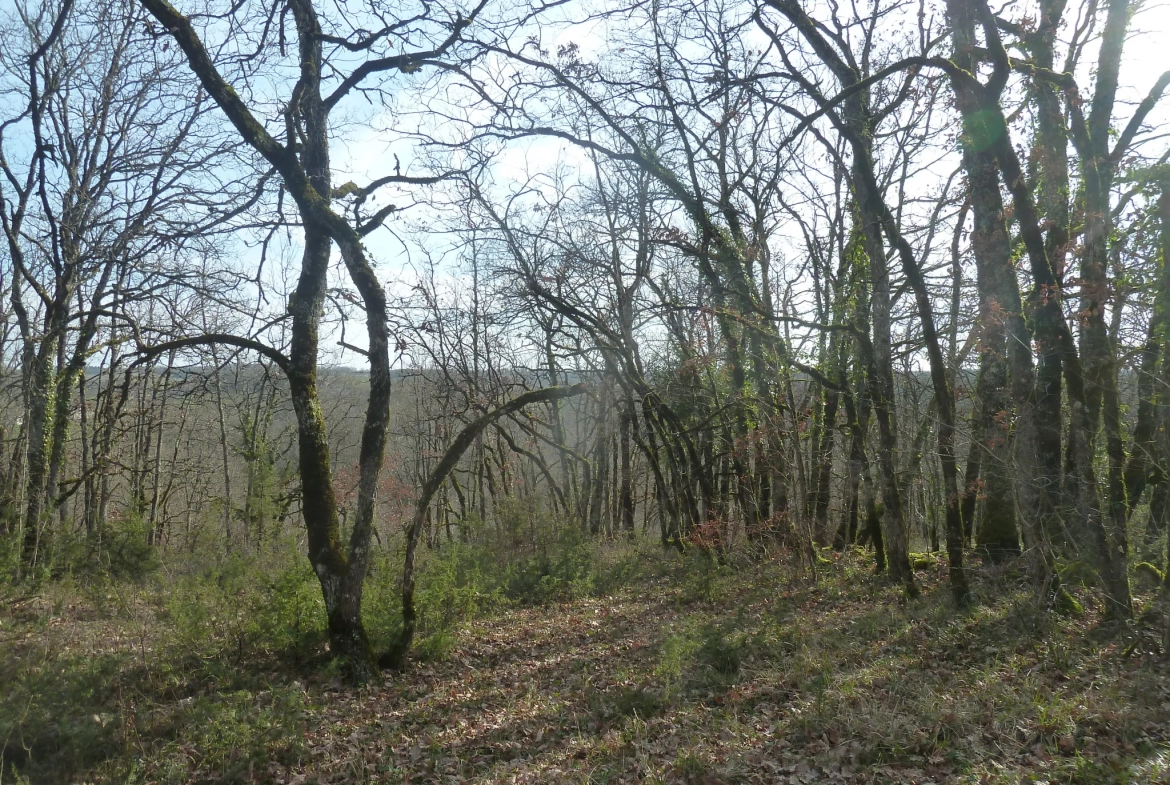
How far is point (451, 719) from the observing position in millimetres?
7137

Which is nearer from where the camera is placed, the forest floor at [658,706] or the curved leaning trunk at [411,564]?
the forest floor at [658,706]

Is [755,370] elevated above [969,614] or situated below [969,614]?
above

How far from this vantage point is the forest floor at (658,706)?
16.5 feet

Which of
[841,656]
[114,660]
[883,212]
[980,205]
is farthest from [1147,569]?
[114,660]

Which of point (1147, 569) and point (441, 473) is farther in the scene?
point (441, 473)

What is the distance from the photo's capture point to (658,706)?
6.89m

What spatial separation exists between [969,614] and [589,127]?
33.7 feet

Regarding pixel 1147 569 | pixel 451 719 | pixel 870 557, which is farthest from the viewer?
pixel 870 557

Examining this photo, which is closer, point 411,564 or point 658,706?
point 658,706

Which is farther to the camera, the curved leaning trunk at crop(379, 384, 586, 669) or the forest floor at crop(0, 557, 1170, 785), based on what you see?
the curved leaning trunk at crop(379, 384, 586, 669)

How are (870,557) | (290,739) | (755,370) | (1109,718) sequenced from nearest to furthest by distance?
(1109,718) < (290,739) < (755,370) < (870,557)

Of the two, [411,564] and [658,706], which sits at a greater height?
[411,564]

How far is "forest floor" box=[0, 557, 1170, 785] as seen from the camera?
5.03 metres

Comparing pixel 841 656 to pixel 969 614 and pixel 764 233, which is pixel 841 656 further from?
pixel 764 233
